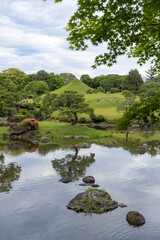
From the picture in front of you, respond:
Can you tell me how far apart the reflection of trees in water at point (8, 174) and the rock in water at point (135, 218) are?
27.0ft

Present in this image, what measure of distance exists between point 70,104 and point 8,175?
24.3 meters

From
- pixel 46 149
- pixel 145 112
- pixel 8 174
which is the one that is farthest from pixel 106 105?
pixel 145 112

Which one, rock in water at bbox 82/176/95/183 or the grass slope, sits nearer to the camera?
rock in water at bbox 82/176/95/183

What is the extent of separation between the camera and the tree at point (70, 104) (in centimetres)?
3979

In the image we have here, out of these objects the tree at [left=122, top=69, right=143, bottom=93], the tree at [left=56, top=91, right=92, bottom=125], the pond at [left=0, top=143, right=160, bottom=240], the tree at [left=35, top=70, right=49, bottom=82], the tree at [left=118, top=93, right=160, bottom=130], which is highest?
the tree at [left=35, top=70, right=49, bottom=82]

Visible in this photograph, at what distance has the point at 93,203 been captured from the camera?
1238cm

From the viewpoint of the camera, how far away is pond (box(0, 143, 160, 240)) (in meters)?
10.1

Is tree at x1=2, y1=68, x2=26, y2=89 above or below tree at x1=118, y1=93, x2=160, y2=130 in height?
above

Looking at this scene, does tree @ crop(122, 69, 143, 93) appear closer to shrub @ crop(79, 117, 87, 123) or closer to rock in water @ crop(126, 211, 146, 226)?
shrub @ crop(79, 117, 87, 123)

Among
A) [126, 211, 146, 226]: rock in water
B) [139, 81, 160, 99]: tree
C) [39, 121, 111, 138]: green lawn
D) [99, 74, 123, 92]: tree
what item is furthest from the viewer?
[99, 74, 123, 92]: tree

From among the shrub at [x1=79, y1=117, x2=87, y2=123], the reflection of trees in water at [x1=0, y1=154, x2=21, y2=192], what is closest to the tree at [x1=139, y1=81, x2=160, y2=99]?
the shrub at [x1=79, y1=117, x2=87, y2=123]

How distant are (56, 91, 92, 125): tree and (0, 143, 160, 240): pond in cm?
1515

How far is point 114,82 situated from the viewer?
10512 cm

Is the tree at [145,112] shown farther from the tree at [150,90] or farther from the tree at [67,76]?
the tree at [67,76]
